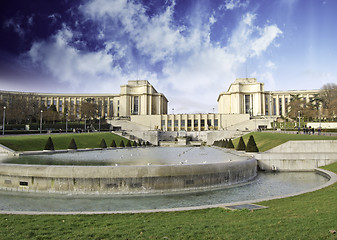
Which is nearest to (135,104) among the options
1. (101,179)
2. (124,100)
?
(124,100)

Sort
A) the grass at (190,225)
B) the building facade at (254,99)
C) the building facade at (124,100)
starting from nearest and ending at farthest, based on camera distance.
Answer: the grass at (190,225)
the building facade at (254,99)
the building facade at (124,100)

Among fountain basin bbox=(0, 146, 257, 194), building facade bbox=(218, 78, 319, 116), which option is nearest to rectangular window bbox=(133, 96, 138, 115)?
building facade bbox=(218, 78, 319, 116)

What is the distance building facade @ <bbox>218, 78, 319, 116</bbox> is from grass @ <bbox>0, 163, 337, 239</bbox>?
112 metres

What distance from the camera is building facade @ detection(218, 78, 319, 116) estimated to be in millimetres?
120625

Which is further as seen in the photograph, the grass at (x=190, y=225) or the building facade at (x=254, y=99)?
the building facade at (x=254, y=99)

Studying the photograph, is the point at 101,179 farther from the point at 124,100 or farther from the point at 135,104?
the point at 135,104

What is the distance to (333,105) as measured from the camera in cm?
6669

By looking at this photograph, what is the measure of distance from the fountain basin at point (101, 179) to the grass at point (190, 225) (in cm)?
590

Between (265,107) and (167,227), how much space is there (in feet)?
419

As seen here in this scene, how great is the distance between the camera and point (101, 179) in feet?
48.0

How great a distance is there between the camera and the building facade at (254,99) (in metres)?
121

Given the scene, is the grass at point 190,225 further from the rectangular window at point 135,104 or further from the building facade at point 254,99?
the rectangular window at point 135,104

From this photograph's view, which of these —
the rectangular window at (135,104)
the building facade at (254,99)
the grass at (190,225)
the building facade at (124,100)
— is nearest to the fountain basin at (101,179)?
the grass at (190,225)

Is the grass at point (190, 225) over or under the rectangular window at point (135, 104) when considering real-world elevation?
under
